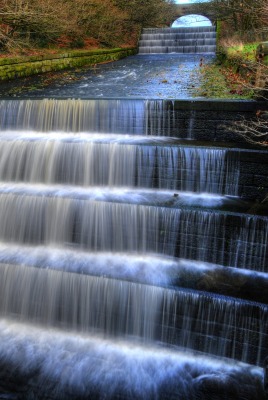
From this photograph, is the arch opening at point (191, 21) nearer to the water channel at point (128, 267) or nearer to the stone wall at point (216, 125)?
the stone wall at point (216, 125)

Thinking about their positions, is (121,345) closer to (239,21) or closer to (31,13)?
(31,13)

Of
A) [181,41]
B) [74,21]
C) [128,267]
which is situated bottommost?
[128,267]

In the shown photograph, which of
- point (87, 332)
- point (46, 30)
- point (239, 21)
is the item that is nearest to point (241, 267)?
point (87, 332)

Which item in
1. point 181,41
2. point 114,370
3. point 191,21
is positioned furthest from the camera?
point 191,21

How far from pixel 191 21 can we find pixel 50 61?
24272 millimetres

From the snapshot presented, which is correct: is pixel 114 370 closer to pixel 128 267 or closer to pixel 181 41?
pixel 128 267

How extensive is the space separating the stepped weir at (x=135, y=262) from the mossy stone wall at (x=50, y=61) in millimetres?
6922

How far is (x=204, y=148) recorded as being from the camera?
6.86m

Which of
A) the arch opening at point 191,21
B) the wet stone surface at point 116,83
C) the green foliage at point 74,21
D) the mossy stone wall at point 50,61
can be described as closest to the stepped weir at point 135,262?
the wet stone surface at point 116,83

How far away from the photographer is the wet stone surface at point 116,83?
10.7 metres

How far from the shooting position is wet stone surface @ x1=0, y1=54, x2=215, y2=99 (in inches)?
420

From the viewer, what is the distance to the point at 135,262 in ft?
20.1

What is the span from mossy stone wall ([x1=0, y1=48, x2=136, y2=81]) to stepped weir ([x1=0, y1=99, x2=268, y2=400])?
692 centimetres

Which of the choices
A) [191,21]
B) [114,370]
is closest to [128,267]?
[114,370]
